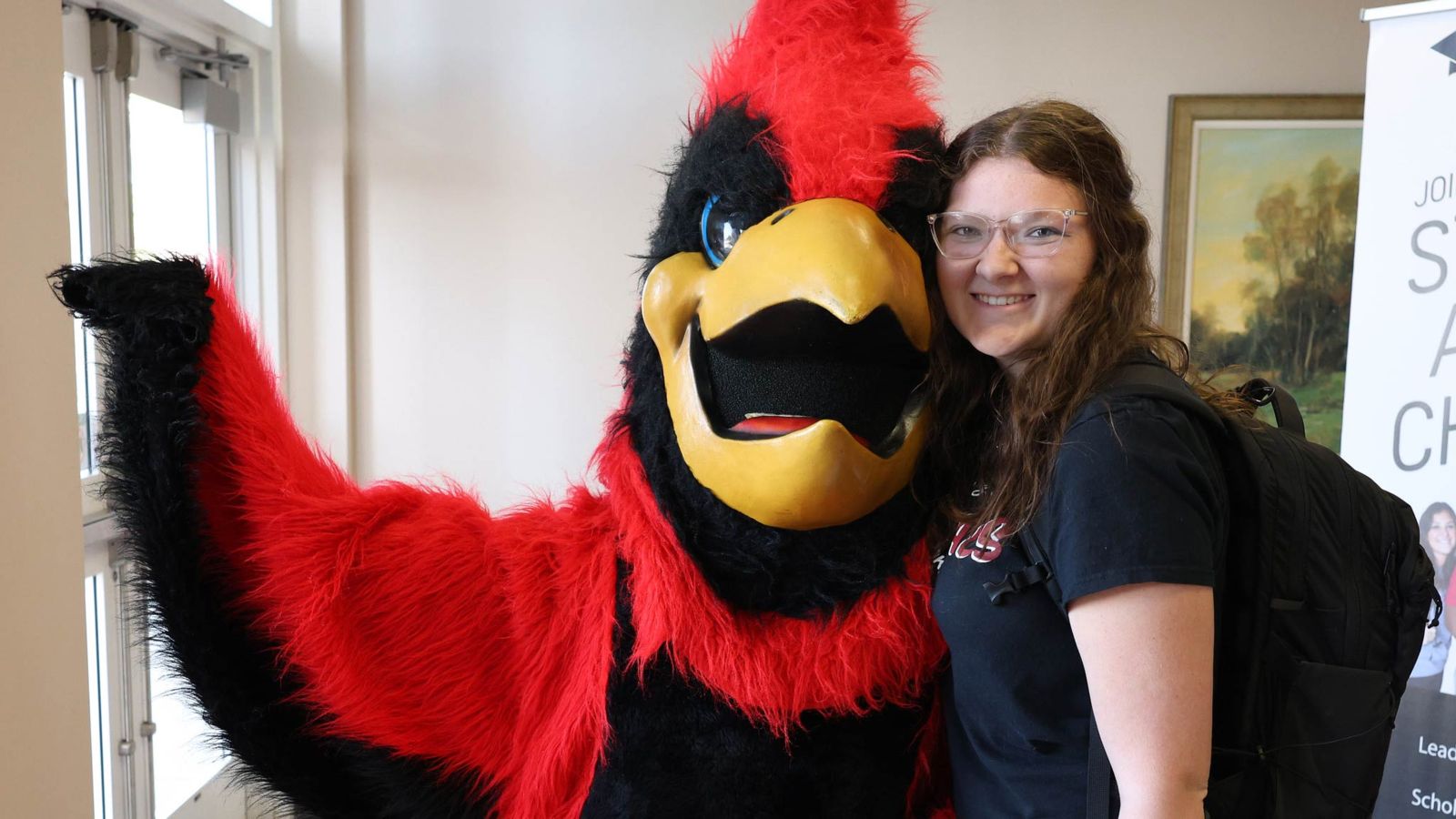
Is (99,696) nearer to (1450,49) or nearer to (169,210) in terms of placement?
(169,210)

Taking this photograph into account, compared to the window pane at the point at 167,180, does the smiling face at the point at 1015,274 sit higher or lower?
lower

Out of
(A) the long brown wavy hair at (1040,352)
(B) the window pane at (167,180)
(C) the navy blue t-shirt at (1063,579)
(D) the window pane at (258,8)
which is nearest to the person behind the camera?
(C) the navy blue t-shirt at (1063,579)

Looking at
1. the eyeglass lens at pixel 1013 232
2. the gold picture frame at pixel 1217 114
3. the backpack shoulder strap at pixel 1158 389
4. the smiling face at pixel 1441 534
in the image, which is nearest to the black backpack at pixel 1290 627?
the backpack shoulder strap at pixel 1158 389

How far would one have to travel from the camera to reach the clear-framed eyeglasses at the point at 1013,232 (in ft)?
2.94

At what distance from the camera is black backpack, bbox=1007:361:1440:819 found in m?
0.82

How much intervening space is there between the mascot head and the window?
1.07 m

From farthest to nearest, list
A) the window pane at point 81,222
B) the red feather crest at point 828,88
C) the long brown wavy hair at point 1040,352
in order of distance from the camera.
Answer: the window pane at point 81,222 → the red feather crest at point 828,88 → the long brown wavy hair at point 1040,352

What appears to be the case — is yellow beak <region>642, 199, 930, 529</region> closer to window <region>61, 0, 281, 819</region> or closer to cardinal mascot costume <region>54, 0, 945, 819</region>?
cardinal mascot costume <region>54, 0, 945, 819</region>

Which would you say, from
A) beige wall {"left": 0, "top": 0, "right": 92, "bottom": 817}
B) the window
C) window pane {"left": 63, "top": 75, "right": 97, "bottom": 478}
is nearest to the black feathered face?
beige wall {"left": 0, "top": 0, "right": 92, "bottom": 817}

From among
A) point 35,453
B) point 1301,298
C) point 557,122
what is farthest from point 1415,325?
point 35,453

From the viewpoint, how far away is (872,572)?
100 centimetres

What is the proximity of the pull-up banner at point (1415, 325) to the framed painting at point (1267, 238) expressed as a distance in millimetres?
617

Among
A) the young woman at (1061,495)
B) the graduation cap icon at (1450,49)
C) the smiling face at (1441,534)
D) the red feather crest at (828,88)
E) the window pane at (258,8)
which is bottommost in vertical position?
the smiling face at (1441,534)

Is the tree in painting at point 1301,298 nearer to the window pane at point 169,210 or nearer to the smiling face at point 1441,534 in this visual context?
the smiling face at point 1441,534
